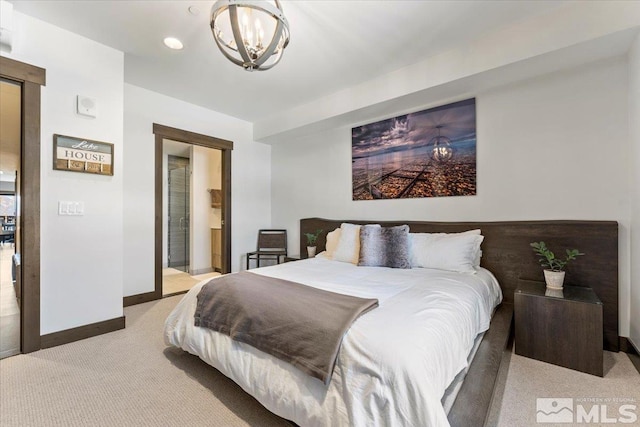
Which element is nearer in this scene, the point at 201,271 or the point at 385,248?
the point at 385,248

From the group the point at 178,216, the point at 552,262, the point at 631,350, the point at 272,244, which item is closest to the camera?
the point at 631,350

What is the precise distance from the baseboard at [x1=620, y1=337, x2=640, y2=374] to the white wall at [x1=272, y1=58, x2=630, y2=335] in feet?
0.36

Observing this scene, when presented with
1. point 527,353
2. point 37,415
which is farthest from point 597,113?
point 37,415

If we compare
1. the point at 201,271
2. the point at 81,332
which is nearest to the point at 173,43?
the point at 81,332

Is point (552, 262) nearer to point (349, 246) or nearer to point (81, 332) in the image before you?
point (349, 246)

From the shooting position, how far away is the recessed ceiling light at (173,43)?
2451 mm

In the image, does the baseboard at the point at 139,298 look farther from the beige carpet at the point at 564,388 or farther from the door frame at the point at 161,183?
the beige carpet at the point at 564,388

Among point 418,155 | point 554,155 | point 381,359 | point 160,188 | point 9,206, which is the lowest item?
point 381,359

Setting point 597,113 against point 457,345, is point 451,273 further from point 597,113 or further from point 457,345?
point 597,113

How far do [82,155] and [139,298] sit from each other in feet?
6.09

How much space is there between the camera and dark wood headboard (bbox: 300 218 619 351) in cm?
219

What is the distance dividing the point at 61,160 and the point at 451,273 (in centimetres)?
348

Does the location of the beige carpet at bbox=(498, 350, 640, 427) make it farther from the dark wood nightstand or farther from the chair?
the chair

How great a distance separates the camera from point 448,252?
2537mm
